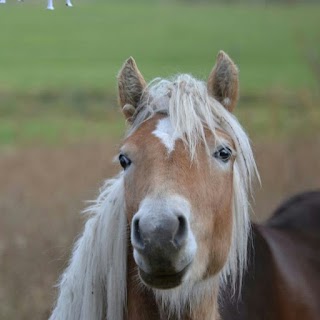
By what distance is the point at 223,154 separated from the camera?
13.1ft

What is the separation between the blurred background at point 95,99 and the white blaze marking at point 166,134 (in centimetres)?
131

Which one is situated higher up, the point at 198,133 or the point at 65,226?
the point at 198,133

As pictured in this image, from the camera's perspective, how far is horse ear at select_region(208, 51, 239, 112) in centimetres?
424

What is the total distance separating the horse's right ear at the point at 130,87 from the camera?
4.18m

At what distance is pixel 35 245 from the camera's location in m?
8.06

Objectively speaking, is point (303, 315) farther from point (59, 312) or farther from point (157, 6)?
point (157, 6)

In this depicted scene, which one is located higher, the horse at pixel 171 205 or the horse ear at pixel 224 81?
the horse ear at pixel 224 81

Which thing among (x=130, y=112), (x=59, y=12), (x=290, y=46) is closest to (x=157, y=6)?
(x=59, y=12)

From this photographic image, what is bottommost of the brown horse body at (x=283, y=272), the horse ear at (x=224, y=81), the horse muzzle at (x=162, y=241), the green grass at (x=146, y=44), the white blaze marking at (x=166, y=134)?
the green grass at (x=146, y=44)

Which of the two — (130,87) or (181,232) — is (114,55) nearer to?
(130,87)

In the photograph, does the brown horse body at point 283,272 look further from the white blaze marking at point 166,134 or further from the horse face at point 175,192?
the white blaze marking at point 166,134

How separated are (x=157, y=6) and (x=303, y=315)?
41.8 metres

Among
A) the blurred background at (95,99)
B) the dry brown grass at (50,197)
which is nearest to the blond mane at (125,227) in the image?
the blurred background at (95,99)

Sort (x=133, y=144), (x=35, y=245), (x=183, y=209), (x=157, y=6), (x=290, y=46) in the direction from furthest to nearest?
(x=157, y=6)
(x=290, y=46)
(x=35, y=245)
(x=133, y=144)
(x=183, y=209)
